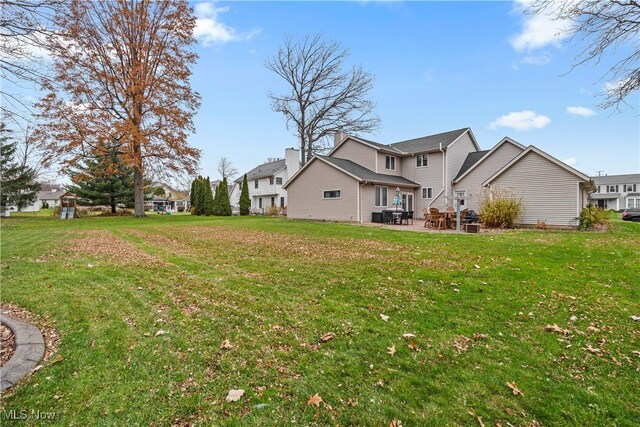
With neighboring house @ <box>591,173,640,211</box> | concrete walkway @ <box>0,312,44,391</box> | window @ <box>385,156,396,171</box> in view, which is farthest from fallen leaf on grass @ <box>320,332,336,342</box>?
neighboring house @ <box>591,173,640,211</box>

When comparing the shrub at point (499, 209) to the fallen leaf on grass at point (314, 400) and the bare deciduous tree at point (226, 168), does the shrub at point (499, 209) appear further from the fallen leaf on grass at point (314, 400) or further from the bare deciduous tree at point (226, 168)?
the bare deciduous tree at point (226, 168)

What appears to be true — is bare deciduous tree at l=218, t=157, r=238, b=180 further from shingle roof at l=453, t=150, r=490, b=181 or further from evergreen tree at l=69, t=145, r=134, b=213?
shingle roof at l=453, t=150, r=490, b=181

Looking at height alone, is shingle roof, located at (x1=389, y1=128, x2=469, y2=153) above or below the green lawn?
above

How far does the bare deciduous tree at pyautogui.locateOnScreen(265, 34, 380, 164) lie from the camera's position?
100ft

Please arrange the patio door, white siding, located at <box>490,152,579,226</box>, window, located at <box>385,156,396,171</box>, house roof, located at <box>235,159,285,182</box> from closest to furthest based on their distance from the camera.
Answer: white siding, located at <box>490,152,579,226</box>, the patio door, window, located at <box>385,156,396,171</box>, house roof, located at <box>235,159,285,182</box>

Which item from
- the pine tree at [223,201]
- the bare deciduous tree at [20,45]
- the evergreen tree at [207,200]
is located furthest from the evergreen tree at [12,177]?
the bare deciduous tree at [20,45]

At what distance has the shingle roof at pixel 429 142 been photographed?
23812 millimetres

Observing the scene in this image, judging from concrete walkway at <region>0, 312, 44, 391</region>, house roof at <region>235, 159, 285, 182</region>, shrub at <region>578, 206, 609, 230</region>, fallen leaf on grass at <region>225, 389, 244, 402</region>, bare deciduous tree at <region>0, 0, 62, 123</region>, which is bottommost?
fallen leaf on grass at <region>225, 389, 244, 402</region>

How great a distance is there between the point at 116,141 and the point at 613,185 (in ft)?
245

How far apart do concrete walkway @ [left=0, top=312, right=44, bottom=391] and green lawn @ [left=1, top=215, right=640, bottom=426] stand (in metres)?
0.14

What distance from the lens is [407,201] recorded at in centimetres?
2408

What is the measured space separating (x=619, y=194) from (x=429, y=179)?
164 ft

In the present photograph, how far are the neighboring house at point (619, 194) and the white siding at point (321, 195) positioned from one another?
53019 mm
